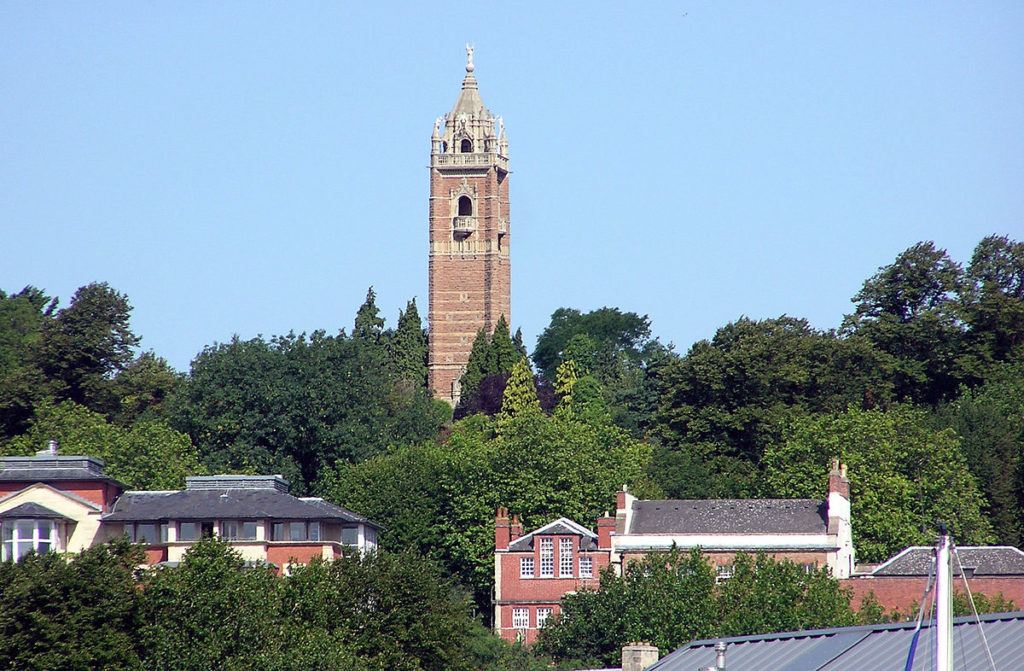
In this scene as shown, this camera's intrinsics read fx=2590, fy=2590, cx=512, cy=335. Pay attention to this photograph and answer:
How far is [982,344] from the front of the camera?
128625mm

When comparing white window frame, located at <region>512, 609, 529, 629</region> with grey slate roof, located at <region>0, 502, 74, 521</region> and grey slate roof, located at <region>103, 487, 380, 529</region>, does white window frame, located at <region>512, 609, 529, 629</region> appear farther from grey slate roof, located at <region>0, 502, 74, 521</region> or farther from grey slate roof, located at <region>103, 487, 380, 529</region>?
grey slate roof, located at <region>0, 502, 74, 521</region>

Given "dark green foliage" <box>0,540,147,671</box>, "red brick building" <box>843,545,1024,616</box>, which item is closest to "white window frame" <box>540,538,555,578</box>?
"red brick building" <box>843,545,1024,616</box>

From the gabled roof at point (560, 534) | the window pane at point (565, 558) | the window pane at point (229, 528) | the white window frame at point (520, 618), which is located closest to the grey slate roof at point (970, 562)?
the gabled roof at point (560, 534)

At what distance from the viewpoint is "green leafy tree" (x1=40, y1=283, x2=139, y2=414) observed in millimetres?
129625

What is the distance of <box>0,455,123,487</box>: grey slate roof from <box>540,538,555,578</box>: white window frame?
17000 mm

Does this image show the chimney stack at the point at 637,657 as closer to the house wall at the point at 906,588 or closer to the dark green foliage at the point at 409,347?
the house wall at the point at 906,588

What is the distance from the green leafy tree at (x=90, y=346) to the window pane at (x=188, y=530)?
141 ft

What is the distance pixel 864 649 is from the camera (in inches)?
1906

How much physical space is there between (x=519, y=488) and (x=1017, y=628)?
59.2 meters

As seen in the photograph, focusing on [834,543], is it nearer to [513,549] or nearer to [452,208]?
[513,549]

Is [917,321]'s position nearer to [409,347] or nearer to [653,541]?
[653,541]

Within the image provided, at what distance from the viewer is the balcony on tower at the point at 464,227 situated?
627 feet

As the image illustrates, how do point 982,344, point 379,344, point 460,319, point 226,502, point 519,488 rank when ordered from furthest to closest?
point 460,319
point 379,344
point 982,344
point 519,488
point 226,502

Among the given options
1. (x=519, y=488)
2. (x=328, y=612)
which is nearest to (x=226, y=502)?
(x=328, y=612)
